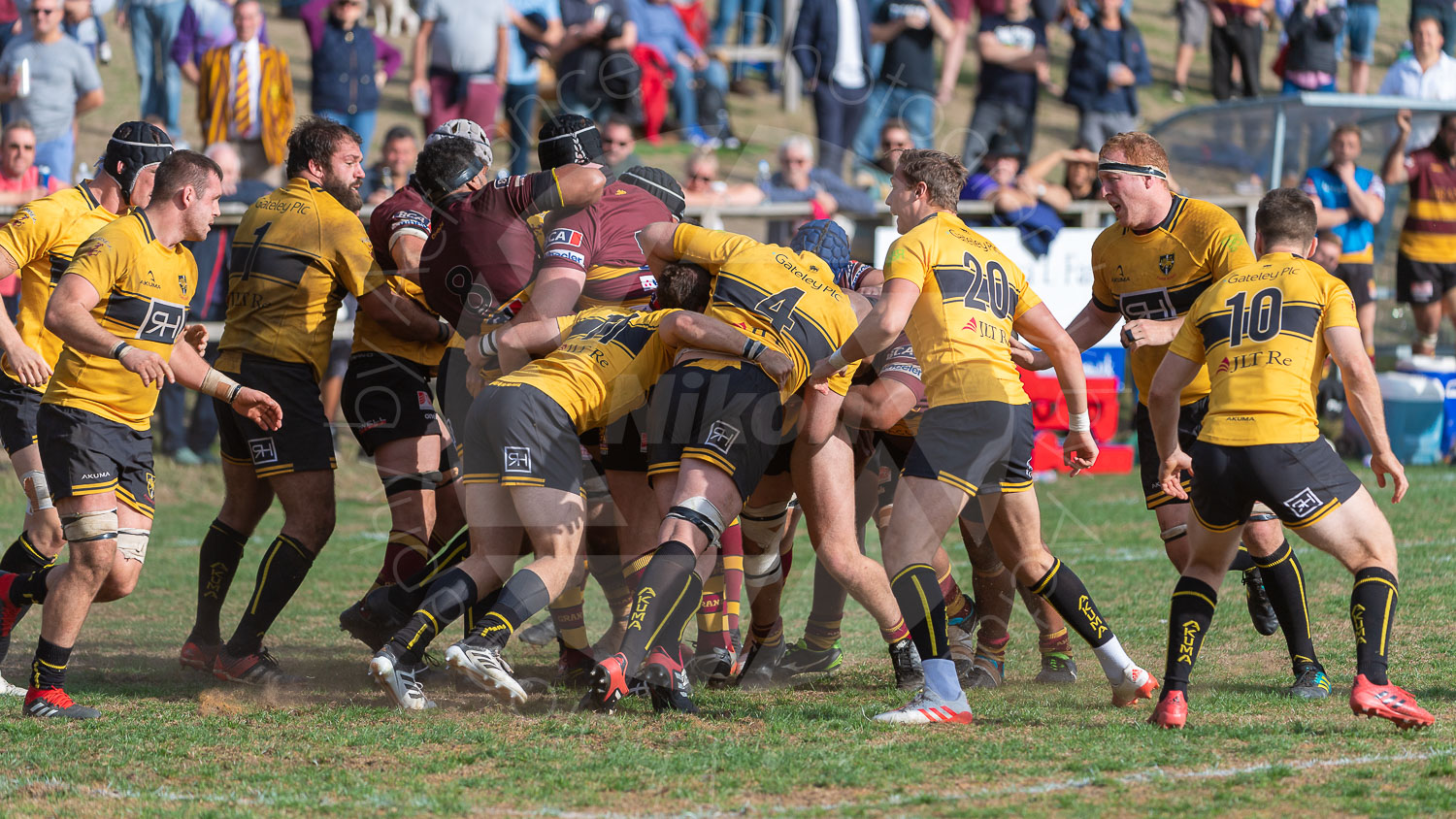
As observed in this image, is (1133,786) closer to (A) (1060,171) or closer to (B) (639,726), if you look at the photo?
(B) (639,726)

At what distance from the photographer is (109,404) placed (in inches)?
234

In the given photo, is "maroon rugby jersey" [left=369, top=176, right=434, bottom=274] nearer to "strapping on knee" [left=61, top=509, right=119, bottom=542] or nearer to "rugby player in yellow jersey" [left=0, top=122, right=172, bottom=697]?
"rugby player in yellow jersey" [left=0, top=122, right=172, bottom=697]

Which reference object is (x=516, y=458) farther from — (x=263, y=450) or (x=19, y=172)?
(x=19, y=172)

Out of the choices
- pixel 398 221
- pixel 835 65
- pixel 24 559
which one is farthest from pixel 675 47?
pixel 24 559

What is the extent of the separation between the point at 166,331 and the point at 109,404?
36cm

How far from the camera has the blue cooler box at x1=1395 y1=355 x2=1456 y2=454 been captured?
491 inches

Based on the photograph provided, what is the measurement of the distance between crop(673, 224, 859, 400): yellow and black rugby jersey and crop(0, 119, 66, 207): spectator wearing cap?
6.47m

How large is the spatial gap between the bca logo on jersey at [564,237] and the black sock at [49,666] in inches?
99.1

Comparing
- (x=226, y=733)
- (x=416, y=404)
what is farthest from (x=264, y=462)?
(x=226, y=733)

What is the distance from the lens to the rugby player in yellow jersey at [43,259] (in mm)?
6602

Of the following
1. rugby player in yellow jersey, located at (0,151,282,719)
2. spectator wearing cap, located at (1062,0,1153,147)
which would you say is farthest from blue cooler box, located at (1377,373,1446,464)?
rugby player in yellow jersey, located at (0,151,282,719)

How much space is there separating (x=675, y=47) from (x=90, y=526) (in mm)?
10343

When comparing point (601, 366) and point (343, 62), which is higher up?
point (343, 62)

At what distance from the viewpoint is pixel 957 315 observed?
5.84 m
